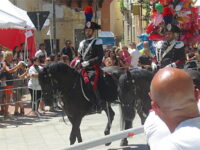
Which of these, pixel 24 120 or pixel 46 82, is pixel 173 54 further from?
pixel 24 120

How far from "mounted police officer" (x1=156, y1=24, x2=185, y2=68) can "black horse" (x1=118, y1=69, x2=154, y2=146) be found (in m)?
0.69

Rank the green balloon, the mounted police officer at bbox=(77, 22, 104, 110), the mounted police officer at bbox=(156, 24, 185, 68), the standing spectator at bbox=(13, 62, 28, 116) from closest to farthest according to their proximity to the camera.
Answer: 1. the mounted police officer at bbox=(77, 22, 104, 110)
2. the mounted police officer at bbox=(156, 24, 185, 68)
3. the green balloon
4. the standing spectator at bbox=(13, 62, 28, 116)

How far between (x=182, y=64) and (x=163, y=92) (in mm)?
7401

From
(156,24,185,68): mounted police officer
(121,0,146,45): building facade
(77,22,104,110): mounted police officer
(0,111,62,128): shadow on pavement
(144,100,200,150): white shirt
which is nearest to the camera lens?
(144,100,200,150): white shirt

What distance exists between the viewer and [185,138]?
2.20 metres

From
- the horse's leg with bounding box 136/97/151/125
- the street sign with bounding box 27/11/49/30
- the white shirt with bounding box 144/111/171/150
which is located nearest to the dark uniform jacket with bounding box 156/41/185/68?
the horse's leg with bounding box 136/97/151/125

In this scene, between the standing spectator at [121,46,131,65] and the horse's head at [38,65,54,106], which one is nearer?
the horse's head at [38,65,54,106]

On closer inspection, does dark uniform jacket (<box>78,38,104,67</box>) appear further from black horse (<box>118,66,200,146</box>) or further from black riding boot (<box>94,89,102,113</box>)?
black horse (<box>118,66,200,146</box>)

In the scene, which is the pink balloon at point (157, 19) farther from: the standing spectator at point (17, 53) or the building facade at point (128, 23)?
the building facade at point (128, 23)

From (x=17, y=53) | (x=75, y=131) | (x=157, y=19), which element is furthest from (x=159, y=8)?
(x=17, y=53)

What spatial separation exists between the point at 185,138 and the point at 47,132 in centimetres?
924

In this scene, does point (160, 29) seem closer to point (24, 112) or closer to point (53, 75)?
point (53, 75)

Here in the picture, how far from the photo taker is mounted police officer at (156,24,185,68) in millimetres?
9484

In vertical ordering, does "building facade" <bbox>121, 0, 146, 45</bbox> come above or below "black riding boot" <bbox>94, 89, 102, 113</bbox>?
above
